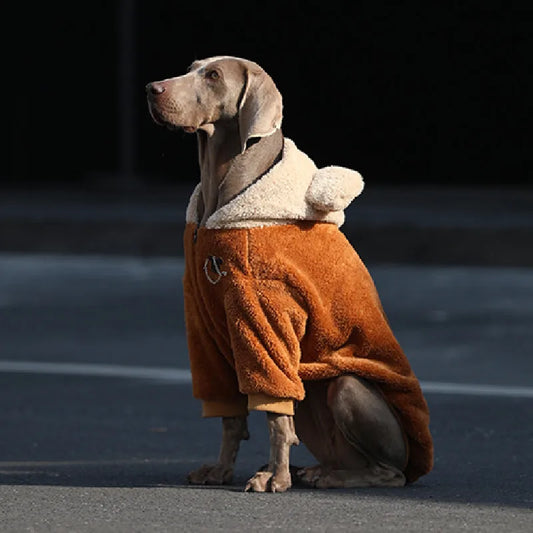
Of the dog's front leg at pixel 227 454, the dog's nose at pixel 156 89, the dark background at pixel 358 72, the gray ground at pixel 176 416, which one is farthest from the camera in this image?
the dark background at pixel 358 72

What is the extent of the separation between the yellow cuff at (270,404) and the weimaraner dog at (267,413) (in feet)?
0.14

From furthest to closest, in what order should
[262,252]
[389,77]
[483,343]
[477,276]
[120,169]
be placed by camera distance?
1. [120,169]
2. [389,77]
3. [477,276]
4. [483,343]
5. [262,252]

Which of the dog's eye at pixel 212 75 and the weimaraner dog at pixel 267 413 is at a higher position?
the dog's eye at pixel 212 75

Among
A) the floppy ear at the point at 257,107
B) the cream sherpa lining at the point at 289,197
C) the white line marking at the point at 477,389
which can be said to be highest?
the floppy ear at the point at 257,107

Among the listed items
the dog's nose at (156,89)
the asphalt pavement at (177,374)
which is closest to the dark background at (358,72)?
the asphalt pavement at (177,374)

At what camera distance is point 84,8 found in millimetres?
20984

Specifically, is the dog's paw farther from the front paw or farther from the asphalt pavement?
the front paw

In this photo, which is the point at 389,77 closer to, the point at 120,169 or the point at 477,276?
the point at 120,169

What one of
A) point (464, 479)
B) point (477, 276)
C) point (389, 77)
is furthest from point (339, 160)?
point (464, 479)

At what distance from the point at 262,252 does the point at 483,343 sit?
15.6 ft

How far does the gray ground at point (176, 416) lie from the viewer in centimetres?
589

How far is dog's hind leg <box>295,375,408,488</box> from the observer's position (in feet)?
20.8

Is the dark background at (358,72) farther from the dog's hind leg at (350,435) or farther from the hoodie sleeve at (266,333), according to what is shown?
the hoodie sleeve at (266,333)

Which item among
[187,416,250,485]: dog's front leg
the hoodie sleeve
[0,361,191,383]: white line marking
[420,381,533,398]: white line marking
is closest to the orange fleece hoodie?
the hoodie sleeve
